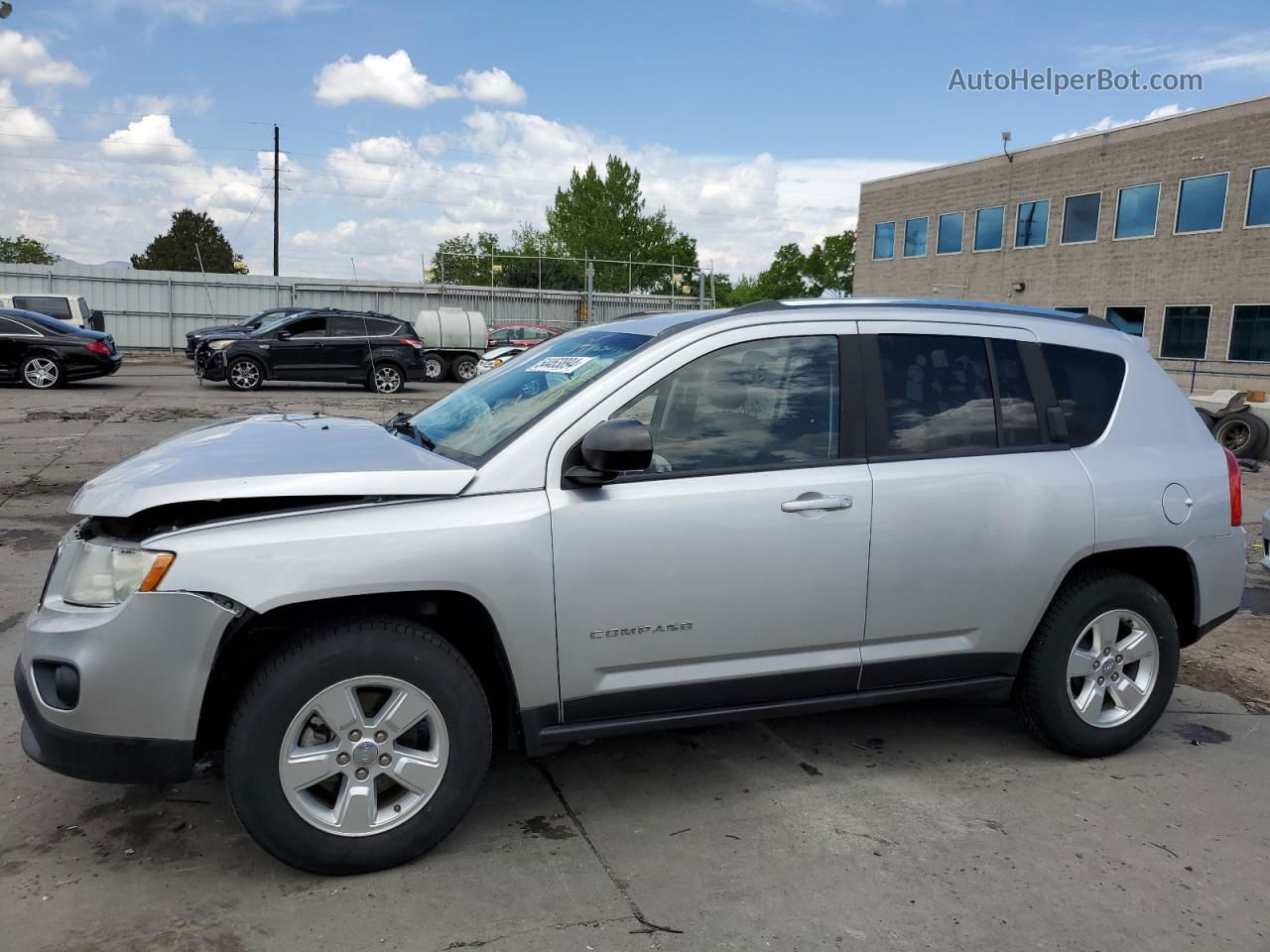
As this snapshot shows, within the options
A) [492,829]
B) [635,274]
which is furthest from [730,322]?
[635,274]

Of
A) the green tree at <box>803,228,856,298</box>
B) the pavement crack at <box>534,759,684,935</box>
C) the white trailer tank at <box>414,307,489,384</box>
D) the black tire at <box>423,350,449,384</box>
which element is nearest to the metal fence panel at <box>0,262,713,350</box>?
the white trailer tank at <box>414,307,489,384</box>

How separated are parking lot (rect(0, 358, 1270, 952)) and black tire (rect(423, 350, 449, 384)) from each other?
22319 millimetres

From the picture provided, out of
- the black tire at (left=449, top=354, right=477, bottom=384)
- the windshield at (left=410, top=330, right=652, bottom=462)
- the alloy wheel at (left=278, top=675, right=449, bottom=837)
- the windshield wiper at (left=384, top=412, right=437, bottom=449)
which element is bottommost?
the alloy wheel at (left=278, top=675, right=449, bottom=837)

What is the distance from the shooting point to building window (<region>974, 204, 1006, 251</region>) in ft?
120

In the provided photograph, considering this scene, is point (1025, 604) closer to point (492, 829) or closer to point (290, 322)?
point (492, 829)

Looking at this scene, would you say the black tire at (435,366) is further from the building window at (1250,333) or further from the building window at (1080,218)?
the building window at (1250,333)

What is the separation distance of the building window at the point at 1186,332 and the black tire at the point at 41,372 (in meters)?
29.2

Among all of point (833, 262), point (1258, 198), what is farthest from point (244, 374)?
point (833, 262)

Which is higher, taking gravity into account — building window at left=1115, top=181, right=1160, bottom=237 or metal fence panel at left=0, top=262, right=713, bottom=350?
building window at left=1115, top=181, right=1160, bottom=237

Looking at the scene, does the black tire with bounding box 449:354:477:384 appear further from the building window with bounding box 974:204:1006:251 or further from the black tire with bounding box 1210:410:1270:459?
the building window with bounding box 974:204:1006:251

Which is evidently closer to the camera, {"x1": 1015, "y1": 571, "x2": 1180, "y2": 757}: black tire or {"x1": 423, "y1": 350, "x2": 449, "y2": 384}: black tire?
{"x1": 1015, "y1": 571, "x2": 1180, "y2": 757}: black tire

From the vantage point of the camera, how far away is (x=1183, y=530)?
13.4 ft

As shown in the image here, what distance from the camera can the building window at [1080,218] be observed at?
109ft

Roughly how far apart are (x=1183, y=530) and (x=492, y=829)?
2.96 meters
